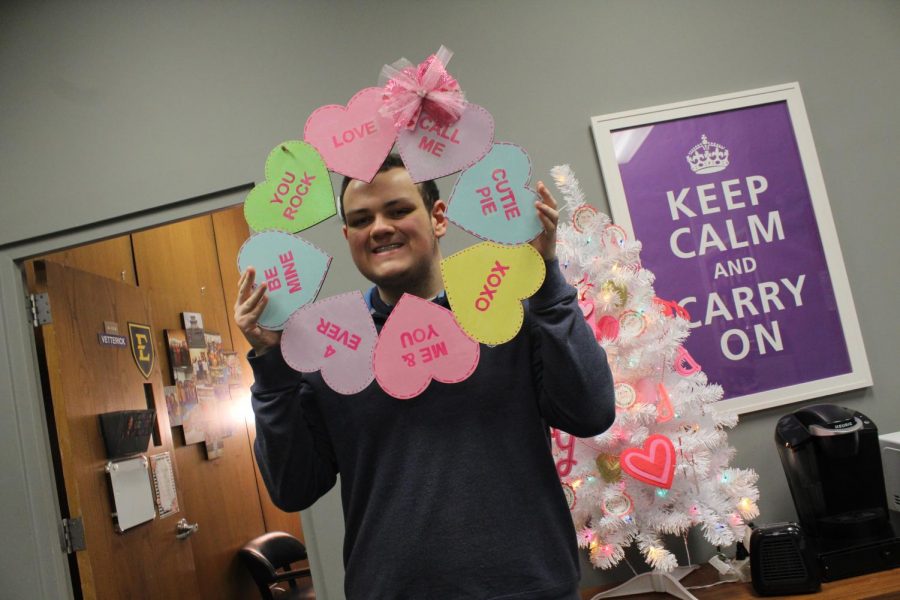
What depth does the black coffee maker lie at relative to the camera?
74.3 inches

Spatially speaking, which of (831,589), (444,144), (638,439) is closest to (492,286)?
(444,144)

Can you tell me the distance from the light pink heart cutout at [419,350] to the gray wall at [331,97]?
114 centimetres

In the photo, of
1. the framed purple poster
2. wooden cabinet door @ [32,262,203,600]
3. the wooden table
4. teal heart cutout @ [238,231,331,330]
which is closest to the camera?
teal heart cutout @ [238,231,331,330]

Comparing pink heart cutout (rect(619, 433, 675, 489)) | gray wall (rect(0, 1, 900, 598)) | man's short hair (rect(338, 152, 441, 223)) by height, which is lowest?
pink heart cutout (rect(619, 433, 675, 489))

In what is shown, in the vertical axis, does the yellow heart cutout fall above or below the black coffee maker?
above

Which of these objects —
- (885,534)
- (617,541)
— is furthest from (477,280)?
(885,534)

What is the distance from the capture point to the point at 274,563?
13.0 feet

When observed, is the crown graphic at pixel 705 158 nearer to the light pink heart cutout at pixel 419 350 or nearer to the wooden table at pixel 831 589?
the wooden table at pixel 831 589

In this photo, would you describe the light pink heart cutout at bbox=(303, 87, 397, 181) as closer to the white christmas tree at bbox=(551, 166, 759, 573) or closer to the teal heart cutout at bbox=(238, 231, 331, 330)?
the teal heart cutout at bbox=(238, 231, 331, 330)

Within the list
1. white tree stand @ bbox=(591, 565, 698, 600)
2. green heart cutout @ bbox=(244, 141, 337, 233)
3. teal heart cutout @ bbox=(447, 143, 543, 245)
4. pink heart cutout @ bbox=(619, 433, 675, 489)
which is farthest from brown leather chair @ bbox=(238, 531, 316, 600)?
teal heart cutout @ bbox=(447, 143, 543, 245)

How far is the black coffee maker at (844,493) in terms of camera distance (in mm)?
1887

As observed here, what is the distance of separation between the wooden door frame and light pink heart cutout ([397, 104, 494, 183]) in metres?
1.34

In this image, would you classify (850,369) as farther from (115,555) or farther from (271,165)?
(115,555)

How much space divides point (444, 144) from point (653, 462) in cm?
102
